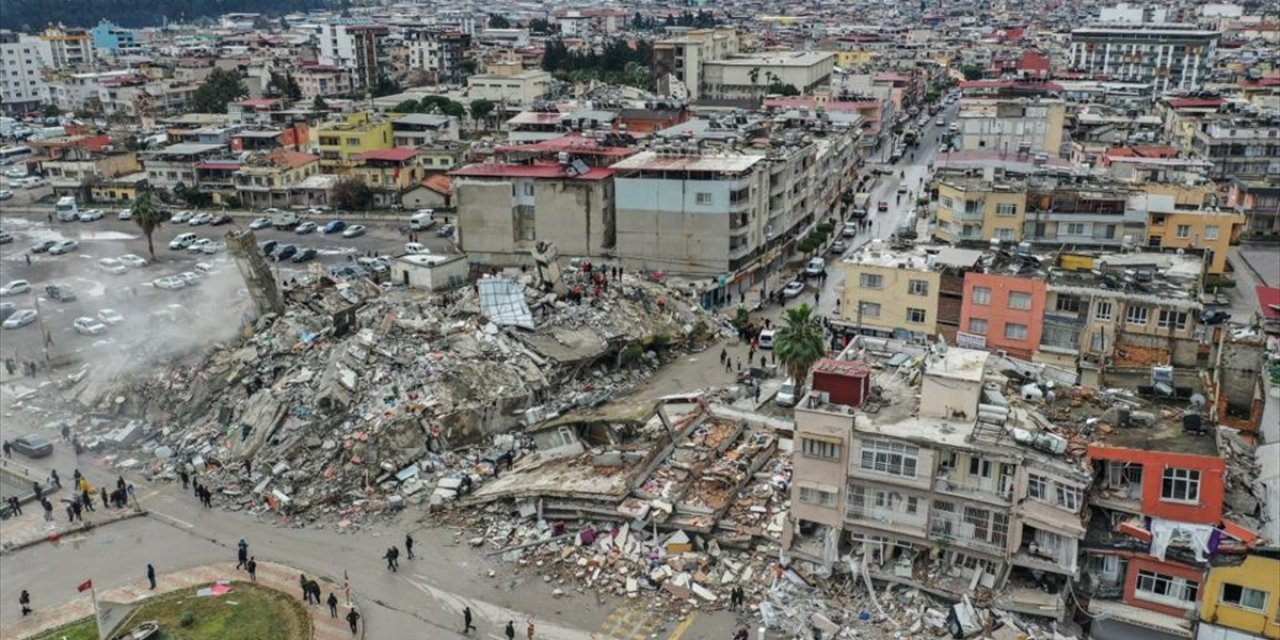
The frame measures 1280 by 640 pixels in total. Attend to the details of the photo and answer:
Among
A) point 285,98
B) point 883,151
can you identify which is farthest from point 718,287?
point 285,98

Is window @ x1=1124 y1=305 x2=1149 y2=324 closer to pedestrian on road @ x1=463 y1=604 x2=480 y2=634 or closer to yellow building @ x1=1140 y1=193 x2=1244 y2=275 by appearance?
yellow building @ x1=1140 y1=193 x2=1244 y2=275

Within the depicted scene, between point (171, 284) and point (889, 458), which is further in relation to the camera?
point (171, 284)

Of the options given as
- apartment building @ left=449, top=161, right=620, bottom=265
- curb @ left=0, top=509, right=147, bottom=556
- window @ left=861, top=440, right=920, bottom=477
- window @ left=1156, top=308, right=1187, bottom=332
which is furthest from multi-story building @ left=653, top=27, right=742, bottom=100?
window @ left=861, top=440, right=920, bottom=477

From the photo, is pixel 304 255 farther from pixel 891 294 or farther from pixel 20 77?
pixel 20 77

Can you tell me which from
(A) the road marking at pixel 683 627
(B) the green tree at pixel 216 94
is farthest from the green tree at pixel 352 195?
(A) the road marking at pixel 683 627

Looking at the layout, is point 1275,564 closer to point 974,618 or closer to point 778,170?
point 974,618

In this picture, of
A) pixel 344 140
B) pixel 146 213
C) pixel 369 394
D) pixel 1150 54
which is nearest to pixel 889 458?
pixel 369 394

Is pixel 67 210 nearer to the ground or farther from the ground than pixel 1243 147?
nearer to the ground
